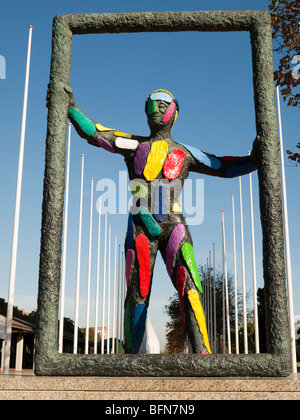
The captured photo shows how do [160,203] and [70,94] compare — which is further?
[160,203]

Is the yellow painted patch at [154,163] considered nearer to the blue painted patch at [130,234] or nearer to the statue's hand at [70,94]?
the blue painted patch at [130,234]

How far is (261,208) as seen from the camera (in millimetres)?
3861

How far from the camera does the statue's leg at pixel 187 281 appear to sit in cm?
411

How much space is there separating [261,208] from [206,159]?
0.95 meters

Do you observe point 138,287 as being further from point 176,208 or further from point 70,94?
point 70,94

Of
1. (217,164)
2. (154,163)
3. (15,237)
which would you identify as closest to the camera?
(154,163)

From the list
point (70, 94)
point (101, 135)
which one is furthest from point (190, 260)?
point (70, 94)

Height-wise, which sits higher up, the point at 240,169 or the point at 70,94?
the point at 70,94

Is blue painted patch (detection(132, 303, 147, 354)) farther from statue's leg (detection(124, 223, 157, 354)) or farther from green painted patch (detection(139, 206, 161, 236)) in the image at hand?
green painted patch (detection(139, 206, 161, 236))

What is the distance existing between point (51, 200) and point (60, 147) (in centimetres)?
46

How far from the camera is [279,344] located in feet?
11.6
